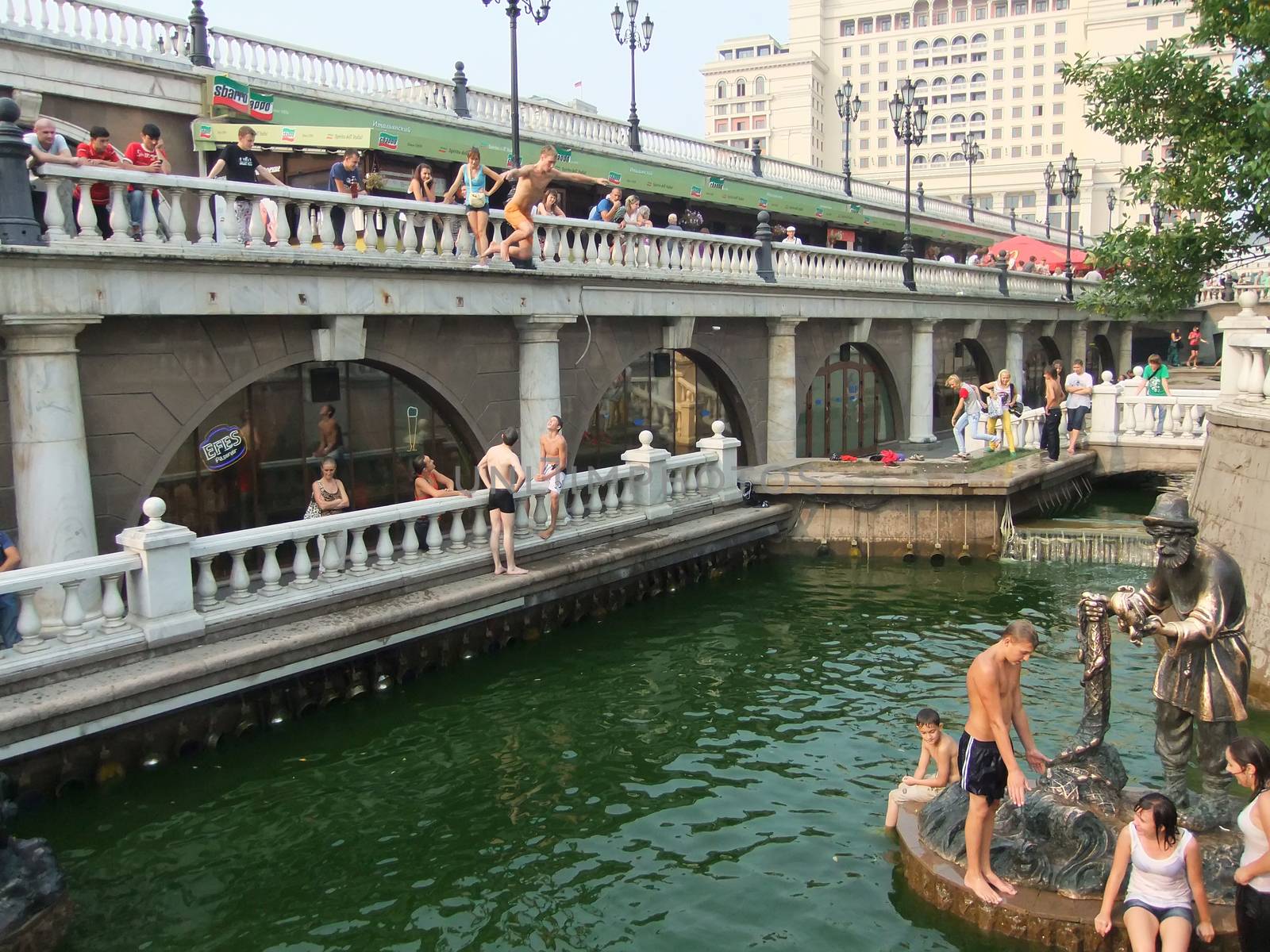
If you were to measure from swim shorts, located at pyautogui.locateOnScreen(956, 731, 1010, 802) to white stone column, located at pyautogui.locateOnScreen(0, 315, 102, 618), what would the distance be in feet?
26.8

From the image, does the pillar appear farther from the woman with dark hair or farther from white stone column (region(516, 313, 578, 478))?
the woman with dark hair

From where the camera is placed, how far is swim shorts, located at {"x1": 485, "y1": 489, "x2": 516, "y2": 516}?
43.3 feet

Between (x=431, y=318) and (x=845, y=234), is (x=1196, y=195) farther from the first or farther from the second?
(x=845, y=234)

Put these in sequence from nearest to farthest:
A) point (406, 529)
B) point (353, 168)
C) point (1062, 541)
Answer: point (406, 529)
point (353, 168)
point (1062, 541)

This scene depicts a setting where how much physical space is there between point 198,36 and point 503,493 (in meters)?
9.28

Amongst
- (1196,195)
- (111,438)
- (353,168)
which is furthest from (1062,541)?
(111,438)

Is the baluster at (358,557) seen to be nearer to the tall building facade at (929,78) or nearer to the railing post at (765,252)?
the railing post at (765,252)

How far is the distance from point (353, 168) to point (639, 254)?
5.08m

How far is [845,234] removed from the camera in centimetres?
3338

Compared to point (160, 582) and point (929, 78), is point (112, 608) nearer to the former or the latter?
point (160, 582)

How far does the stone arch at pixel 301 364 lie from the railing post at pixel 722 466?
12.7ft

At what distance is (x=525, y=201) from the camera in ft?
49.9

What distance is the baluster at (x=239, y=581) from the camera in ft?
36.0

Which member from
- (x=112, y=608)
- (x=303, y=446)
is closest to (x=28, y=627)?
(x=112, y=608)
